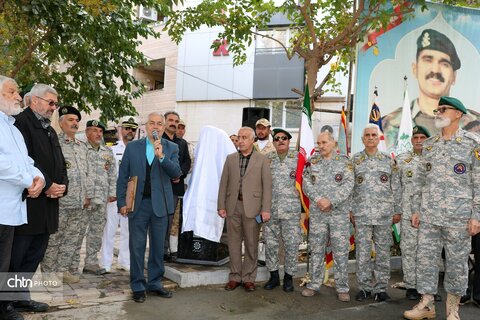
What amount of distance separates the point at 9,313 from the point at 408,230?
→ 169 inches

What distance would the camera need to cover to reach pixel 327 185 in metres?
5.22

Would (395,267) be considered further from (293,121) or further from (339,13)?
(293,121)

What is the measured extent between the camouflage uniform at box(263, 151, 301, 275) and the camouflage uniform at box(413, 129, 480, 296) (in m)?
1.41

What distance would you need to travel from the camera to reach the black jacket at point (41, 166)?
4082 millimetres

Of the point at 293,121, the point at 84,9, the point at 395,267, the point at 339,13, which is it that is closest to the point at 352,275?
the point at 395,267

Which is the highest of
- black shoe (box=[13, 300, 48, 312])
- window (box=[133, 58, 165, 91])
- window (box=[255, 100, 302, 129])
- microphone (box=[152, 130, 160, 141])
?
window (box=[133, 58, 165, 91])

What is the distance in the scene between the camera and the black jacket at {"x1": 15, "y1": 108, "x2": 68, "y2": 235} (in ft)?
13.4

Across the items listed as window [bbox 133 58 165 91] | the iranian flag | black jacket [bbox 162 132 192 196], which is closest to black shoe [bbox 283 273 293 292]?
the iranian flag

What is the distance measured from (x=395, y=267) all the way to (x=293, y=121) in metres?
12.0

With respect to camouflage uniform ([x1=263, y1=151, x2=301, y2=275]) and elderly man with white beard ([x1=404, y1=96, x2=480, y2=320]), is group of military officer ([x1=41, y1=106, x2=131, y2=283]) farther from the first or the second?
elderly man with white beard ([x1=404, y1=96, x2=480, y2=320])

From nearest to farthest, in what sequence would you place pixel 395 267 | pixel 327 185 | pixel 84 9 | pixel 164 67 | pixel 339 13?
1. pixel 327 185
2. pixel 395 267
3. pixel 84 9
4. pixel 339 13
5. pixel 164 67

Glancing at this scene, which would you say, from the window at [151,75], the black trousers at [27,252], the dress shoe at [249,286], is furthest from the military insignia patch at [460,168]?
the window at [151,75]

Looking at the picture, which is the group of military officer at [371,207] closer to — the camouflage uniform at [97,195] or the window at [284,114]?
the camouflage uniform at [97,195]

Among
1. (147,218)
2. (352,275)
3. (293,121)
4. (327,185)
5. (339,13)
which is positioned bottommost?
(352,275)
